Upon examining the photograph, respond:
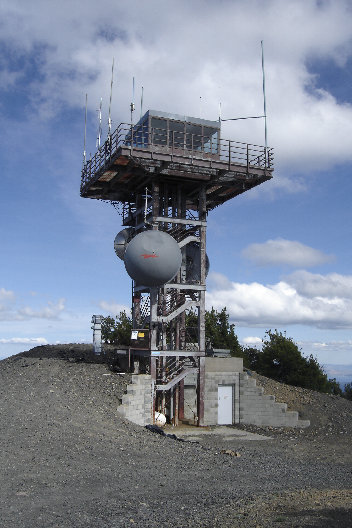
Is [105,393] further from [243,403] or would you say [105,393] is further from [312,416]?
[312,416]

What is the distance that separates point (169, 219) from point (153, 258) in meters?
3.22

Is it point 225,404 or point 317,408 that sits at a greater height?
point 225,404

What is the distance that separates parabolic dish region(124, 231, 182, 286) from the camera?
1093 inches

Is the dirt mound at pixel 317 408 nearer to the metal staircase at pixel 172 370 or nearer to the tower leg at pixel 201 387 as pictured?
the tower leg at pixel 201 387

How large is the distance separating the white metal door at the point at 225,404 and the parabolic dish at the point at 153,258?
27.1 feet

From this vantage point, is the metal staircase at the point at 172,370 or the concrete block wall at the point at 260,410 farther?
the concrete block wall at the point at 260,410

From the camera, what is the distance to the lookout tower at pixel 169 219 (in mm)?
28172

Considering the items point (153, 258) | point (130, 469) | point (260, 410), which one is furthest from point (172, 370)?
point (130, 469)

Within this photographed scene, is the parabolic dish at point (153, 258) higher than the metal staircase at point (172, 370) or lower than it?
higher

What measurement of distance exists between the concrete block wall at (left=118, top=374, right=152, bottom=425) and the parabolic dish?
5123mm

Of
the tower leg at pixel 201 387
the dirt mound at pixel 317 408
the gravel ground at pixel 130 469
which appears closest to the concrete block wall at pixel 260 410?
the gravel ground at pixel 130 469

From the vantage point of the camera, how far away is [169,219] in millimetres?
29891

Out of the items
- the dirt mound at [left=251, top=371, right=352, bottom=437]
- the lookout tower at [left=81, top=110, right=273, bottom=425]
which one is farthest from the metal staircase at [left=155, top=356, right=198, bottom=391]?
the dirt mound at [left=251, top=371, right=352, bottom=437]

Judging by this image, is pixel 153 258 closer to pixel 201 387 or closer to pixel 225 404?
pixel 201 387
